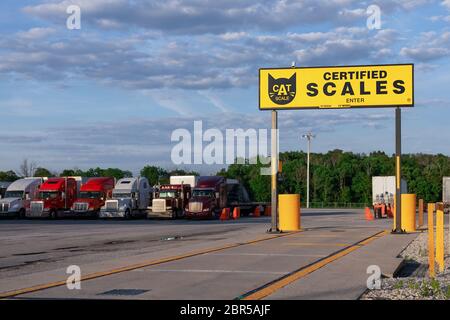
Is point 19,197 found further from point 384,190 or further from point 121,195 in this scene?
point 384,190

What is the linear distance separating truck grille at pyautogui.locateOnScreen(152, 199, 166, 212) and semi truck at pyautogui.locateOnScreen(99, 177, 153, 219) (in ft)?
4.72

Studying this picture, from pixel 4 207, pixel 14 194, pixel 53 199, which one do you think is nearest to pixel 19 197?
pixel 14 194

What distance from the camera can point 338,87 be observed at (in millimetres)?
26312

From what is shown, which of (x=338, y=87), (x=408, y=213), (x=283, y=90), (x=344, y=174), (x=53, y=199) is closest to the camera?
(x=338, y=87)

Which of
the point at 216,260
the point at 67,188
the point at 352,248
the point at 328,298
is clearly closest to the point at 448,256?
the point at 352,248

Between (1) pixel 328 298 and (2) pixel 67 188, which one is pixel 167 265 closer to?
(1) pixel 328 298

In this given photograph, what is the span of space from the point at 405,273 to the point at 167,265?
5.26 metres

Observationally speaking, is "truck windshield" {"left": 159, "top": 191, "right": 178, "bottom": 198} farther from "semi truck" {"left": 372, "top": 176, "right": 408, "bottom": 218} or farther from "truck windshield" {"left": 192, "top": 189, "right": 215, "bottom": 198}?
"semi truck" {"left": 372, "top": 176, "right": 408, "bottom": 218}

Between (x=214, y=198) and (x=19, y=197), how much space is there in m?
15.8

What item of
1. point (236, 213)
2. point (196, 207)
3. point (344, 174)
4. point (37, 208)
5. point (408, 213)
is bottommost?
point (236, 213)

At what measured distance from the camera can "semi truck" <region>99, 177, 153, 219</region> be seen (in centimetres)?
4822

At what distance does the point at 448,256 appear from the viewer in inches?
711

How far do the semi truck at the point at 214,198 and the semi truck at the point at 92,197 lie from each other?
21.6ft
